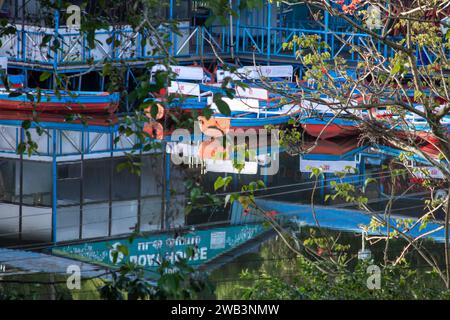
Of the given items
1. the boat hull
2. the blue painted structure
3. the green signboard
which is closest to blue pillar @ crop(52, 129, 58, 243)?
the green signboard

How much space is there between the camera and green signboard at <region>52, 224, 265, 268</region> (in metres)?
8.57

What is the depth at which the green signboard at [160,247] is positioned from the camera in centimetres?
857

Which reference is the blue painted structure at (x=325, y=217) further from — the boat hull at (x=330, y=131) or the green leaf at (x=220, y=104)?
the green leaf at (x=220, y=104)

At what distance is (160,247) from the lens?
8.15 metres

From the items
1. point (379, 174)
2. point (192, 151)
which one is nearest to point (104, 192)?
point (192, 151)

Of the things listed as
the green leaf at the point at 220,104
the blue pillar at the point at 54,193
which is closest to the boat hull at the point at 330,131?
the blue pillar at the point at 54,193

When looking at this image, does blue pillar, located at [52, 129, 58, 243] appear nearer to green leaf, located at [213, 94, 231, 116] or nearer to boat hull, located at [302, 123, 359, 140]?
boat hull, located at [302, 123, 359, 140]

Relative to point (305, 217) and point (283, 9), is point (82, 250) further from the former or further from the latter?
point (283, 9)

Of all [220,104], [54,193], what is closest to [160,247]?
[220,104]

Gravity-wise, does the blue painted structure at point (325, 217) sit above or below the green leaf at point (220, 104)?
below

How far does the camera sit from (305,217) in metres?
11.3

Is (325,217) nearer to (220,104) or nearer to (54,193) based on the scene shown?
(54,193)

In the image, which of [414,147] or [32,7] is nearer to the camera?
[414,147]
